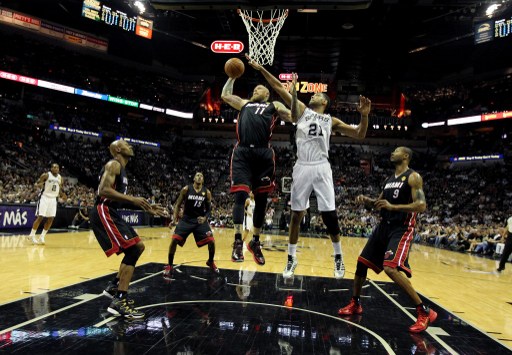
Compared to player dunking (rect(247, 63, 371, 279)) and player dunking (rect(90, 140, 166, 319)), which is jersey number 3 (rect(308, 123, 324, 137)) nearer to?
player dunking (rect(247, 63, 371, 279))

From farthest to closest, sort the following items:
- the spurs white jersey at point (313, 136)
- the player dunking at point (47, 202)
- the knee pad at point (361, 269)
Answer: the player dunking at point (47, 202) < the knee pad at point (361, 269) < the spurs white jersey at point (313, 136)

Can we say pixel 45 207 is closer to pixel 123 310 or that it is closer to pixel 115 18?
pixel 123 310

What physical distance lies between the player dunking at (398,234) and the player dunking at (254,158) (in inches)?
49.8

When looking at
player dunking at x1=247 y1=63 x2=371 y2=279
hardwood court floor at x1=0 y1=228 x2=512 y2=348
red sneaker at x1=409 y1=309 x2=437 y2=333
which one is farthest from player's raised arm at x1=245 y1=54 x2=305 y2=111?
red sneaker at x1=409 y1=309 x2=437 y2=333

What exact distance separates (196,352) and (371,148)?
35.4m

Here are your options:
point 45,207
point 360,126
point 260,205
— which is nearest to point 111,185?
point 260,205

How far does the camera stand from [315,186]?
512 cm

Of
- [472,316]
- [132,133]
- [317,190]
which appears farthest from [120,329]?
[132,133]

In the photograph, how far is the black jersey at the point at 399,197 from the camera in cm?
516

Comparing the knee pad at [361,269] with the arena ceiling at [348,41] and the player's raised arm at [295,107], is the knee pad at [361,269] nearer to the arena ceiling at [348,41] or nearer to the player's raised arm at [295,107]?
the player's raised arm at [295,107]

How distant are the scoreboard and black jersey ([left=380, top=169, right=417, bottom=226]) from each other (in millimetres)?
24342

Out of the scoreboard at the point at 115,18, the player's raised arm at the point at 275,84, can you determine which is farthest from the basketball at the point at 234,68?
the scoreboard at the point at 115,18

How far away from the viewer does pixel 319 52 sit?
30.7 meters

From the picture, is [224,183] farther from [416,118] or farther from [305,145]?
[305,145]
